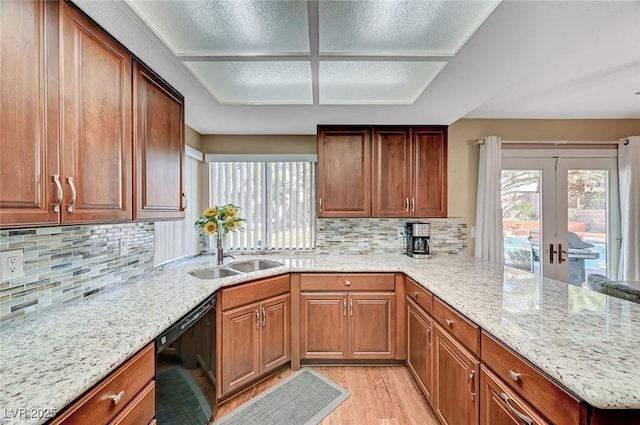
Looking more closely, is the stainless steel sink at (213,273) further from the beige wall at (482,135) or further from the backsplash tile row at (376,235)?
the beige wall at (482,135)

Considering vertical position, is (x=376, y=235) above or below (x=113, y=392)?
above

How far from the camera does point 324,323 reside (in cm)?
240

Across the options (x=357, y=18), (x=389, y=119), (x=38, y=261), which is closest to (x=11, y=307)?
(x=38, y=261)

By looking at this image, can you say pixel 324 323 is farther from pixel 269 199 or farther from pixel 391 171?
pixel 391 171

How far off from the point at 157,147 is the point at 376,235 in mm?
2260

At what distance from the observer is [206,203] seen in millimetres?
3197

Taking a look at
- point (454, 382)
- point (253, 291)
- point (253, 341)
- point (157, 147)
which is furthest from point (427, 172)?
point (157, 147)

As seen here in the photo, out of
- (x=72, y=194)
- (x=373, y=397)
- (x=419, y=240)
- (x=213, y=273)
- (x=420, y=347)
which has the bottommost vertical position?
(x=373, y=397)

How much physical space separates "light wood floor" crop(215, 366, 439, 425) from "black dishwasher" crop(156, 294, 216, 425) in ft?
1.34

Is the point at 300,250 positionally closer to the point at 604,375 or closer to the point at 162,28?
the point at 162,28

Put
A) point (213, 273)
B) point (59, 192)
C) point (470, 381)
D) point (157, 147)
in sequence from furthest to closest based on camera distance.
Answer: point (213, 273), point (157, 147), point (470, 381), point (59, 192)

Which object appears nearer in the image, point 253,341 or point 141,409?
point 141,409

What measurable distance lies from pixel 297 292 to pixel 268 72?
1.72m

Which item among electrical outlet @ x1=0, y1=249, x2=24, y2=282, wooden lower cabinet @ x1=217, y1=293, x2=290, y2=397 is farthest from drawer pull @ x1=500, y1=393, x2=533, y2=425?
electrical outlet @ x1=0, y1=249, x2=24, y2=282
